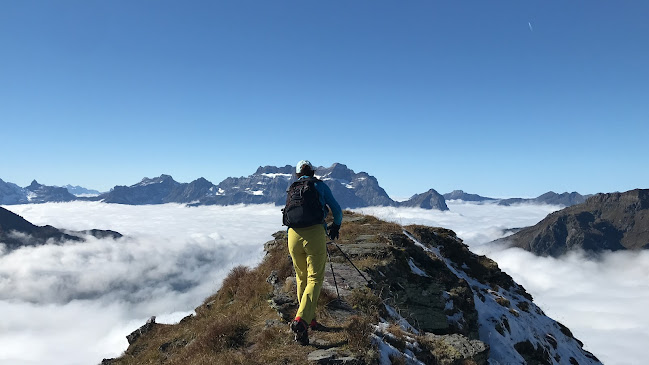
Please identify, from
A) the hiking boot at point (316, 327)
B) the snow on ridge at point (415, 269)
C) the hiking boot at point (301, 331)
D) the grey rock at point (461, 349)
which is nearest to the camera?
the hiking boot at point (301, 331)

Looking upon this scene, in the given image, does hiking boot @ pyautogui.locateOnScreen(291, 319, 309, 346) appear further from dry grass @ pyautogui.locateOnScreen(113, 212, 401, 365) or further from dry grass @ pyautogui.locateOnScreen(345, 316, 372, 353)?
dry grass @ pyautogui.locateOnScreen(345, 316, 372, 353)

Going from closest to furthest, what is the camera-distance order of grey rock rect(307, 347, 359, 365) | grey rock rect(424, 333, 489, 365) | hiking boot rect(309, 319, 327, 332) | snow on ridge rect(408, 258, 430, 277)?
grey rock rect(307, 347, 359, 365) → hiking boot rect(309, 319, 327, 332) → grey rock rect(424, 333, 489, 365) → snow on ridge rect(408, 258, 430, 277)

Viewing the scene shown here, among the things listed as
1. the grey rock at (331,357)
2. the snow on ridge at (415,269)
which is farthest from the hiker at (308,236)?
the snow on ridge at (415,269)

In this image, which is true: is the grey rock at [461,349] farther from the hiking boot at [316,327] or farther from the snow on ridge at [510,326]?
the snow on ridge at [510,326]

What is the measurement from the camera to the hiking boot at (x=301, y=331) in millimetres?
8086

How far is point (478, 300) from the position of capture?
20.2m

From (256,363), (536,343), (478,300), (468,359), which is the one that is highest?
(256,363)

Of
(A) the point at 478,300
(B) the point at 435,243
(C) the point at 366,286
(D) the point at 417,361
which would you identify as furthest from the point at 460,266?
(D) the point at 417,361

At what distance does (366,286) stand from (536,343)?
43.1 feet

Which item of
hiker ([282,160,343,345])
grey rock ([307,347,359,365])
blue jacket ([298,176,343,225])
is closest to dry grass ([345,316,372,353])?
grey rock ([307,347,359,365])

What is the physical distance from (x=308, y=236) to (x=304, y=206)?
749mm

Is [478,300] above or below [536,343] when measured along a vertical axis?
above

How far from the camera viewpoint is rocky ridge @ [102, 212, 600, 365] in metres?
8.34

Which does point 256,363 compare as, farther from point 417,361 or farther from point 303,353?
point 417,361
